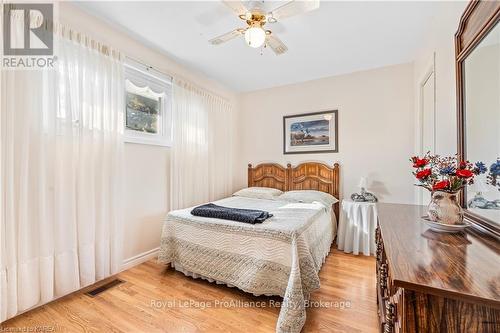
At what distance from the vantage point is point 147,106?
2848 mm

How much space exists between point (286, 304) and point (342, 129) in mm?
2726

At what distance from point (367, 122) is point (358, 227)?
1539 millimetres

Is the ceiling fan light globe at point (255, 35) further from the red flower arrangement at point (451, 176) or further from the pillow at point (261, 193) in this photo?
the pillow at point (261, 193)

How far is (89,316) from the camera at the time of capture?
1.70 metres

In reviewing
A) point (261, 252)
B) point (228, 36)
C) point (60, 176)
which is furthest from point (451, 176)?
point (60, 176)

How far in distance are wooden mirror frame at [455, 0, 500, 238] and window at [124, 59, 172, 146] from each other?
286 cm

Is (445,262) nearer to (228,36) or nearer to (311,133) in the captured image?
(228,36)

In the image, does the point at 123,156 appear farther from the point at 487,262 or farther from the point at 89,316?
the point at 487,262

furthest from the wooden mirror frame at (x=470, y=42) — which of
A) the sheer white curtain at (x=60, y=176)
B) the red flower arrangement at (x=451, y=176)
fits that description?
the sheer white curtain at (x=60, y=176)

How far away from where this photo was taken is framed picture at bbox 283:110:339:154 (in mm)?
3518

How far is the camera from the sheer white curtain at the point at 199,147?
9.77 ft

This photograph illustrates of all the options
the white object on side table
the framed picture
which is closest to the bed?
the white object on side table

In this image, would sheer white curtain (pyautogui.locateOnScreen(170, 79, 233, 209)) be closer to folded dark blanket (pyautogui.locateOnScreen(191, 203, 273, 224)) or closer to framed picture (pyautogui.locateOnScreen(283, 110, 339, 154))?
folded dark blanket (pyautogui.locateOnScreen(191, 203, 273, 224))

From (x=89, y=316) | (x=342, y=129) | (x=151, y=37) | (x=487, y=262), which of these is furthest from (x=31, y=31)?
(x=342, y=129)
